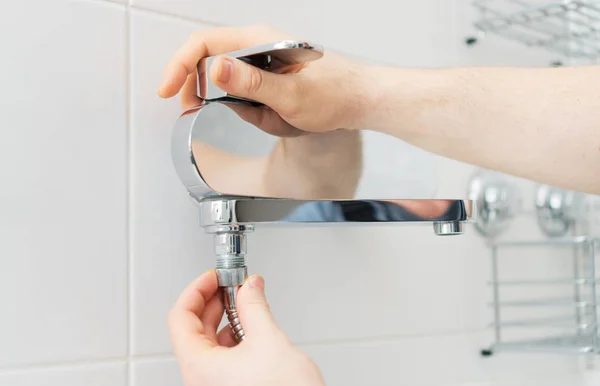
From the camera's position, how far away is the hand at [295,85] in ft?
1.87

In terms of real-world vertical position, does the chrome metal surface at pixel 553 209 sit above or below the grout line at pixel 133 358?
above

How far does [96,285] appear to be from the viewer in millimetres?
600

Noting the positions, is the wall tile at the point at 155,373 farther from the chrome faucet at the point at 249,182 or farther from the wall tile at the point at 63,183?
the chrome faucet at the point at 249,182

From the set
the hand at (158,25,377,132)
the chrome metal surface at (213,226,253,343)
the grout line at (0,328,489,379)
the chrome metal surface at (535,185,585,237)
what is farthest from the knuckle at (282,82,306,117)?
the chrome metal surface at (535,185,585,237)

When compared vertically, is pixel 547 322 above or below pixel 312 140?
below

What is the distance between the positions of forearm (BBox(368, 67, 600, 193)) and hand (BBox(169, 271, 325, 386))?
256mm

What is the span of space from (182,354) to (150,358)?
14cm

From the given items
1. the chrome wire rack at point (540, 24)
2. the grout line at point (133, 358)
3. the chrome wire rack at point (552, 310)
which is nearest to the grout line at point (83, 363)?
the grout line at point (133, 358)

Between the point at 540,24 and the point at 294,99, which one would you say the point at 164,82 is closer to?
the point at 294,99

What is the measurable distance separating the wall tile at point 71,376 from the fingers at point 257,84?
0.25m

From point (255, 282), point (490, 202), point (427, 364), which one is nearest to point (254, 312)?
point (255, 282)

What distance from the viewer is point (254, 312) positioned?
48 centimetres

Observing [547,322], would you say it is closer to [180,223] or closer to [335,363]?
[335,363]

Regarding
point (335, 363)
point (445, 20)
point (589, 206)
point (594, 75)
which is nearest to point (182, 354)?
point (335, 363)
